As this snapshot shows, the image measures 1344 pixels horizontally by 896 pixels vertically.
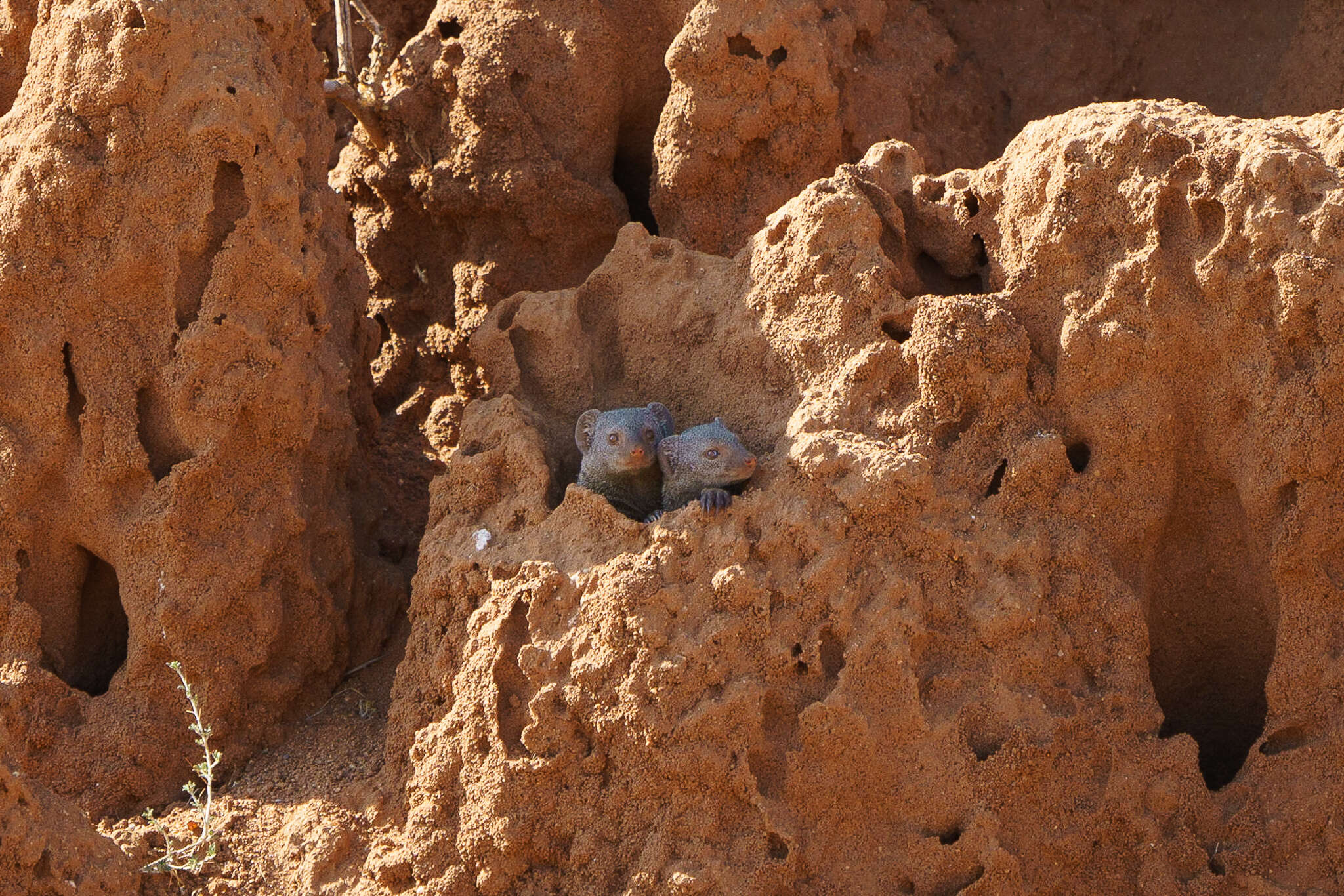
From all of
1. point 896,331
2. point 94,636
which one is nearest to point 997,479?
point 896,331

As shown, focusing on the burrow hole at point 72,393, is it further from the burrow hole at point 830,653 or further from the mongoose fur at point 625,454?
the burrow hole at point 830,653

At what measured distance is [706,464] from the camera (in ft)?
15.7

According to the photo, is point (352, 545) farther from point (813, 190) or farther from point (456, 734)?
point (813, 190)

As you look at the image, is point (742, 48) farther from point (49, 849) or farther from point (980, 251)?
point (49, 849)

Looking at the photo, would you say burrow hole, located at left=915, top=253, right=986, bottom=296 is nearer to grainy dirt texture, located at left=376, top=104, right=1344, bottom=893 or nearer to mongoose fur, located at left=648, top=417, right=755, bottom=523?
grainy dirt texture, located at left=376, top=104, right=1344, bottom=893

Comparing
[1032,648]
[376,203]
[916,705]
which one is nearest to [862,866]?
[916,705]

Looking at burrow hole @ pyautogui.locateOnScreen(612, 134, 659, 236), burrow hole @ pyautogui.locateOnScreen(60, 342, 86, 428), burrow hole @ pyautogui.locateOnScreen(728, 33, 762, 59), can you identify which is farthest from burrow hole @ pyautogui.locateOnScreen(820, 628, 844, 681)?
burrow hole @ pyautogui.locateOnScreen(612, 134, 659, 236)

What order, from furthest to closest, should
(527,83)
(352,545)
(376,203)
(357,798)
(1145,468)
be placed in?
(376,203) < (527,83) < (352,545) < (357,798) < (1145,468)

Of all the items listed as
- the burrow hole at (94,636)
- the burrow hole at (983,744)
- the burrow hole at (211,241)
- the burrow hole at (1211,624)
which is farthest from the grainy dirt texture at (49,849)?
the burrow hole at (1211,624)

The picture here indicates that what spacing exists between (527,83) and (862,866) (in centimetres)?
434

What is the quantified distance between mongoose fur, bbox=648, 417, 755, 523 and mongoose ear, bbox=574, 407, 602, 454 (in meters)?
0.32

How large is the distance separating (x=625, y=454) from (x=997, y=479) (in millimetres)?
1294

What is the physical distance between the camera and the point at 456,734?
479 centimetres

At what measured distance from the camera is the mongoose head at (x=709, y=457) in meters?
4.72
